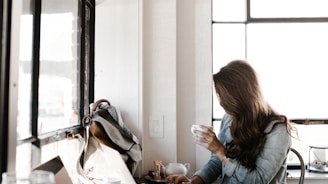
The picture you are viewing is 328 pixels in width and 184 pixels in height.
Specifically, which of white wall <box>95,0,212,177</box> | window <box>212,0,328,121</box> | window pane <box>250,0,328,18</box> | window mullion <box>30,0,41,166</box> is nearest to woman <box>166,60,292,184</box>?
white wall <box>95,0,212,177</box>

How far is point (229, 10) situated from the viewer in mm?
2645

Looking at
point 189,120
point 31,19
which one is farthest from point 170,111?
point 31,19

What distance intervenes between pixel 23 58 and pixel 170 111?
4.34 feet

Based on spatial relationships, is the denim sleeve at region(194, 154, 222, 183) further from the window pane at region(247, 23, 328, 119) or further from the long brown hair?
the window pane at region(247, 23, 328, 119)

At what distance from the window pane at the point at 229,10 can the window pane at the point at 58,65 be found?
1.14 m

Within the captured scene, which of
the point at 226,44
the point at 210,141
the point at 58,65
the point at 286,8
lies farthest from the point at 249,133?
the point at 286,8

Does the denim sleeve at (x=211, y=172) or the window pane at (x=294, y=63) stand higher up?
the window pane at (x=294, y=63)

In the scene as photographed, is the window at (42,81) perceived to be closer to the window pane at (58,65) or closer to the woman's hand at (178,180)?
the window pane at (58,65)

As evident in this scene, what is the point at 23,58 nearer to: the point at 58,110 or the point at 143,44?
the point at 58,110

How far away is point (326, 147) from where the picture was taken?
2.46 meters

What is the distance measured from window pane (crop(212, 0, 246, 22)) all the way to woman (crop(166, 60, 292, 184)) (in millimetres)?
1017

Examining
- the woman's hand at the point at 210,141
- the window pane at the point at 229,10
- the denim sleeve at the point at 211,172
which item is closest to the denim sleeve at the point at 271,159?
the woman's hand at the point at 210,141

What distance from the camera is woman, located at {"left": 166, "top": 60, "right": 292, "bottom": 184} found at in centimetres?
157

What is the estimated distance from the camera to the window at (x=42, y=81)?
0.98 meters
